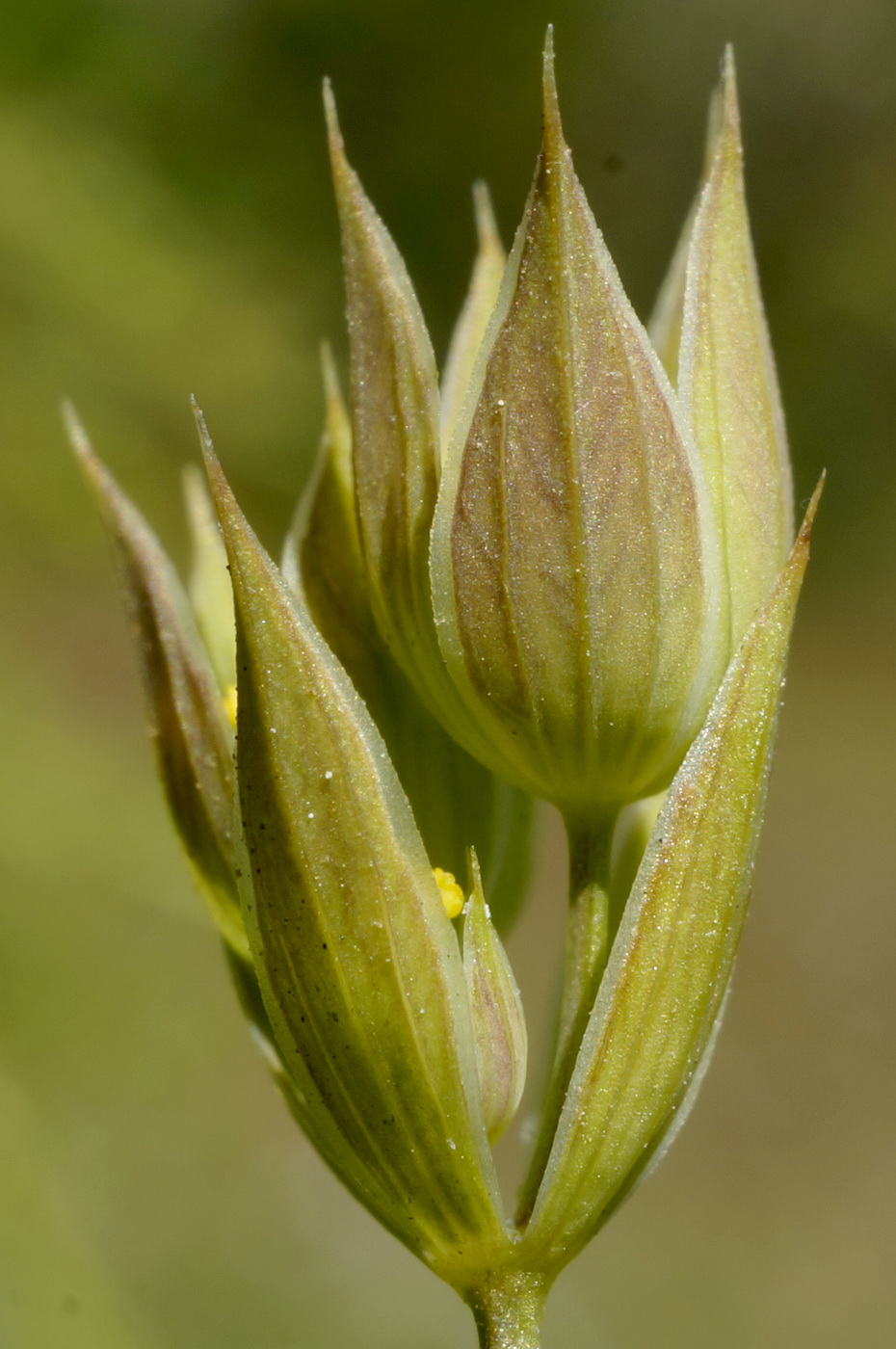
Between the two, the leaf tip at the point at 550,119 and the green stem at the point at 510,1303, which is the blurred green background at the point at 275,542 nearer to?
the green stem at the point at 510,1303

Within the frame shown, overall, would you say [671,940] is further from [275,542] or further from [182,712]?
[275,542]

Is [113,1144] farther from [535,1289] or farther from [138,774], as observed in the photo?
[535,1289]

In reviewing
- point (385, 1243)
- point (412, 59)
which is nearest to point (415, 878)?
point (385, 1243)

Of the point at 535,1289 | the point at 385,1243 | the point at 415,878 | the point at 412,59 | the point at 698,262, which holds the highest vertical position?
the point at 412,59

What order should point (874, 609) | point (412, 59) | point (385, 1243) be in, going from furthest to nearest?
point (874, 609) → point (412, 59) → point (385, 1243)

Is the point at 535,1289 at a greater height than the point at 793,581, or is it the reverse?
the point at 793,581

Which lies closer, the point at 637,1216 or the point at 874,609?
the point at 637,1216

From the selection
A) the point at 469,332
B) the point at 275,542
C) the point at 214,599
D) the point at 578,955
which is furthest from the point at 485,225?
the point at 275,542
